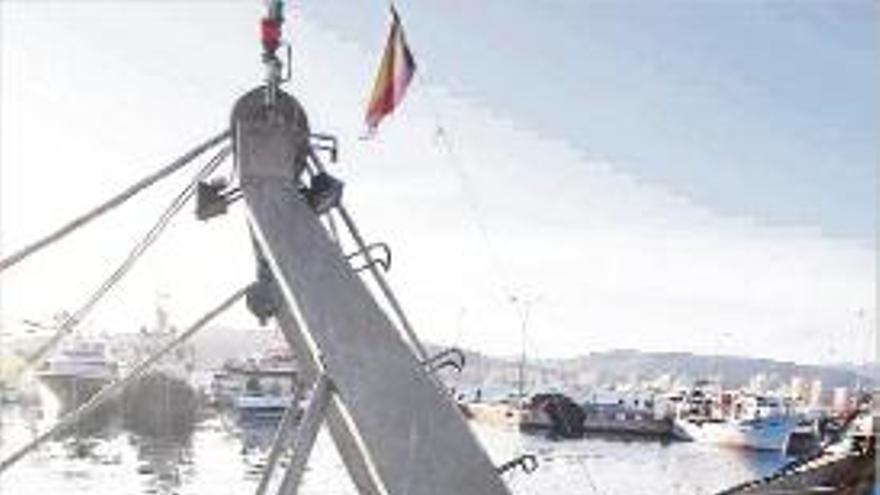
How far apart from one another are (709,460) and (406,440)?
90.7 metres

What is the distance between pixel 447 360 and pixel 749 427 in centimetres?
9627

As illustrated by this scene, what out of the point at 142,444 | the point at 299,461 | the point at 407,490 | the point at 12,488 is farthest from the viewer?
the point at 142,444

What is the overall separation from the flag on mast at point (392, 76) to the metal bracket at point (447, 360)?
3263 mm

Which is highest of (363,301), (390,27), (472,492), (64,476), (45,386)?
(45,386)

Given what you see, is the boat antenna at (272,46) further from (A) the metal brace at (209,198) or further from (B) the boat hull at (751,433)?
(B) the boat hull at (751,433)

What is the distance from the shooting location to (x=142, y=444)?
91.6 metres

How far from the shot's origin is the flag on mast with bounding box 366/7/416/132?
1303cm

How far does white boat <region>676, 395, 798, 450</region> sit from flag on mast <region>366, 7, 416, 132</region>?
90.7 meters

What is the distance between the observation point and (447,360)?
10.7 meters

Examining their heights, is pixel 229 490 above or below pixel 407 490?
above

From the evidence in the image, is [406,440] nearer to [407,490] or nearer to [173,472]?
[407,490]

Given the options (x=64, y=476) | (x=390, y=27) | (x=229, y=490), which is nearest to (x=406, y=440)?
(x=390, y=27)

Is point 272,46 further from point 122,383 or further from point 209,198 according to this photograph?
point 122,383

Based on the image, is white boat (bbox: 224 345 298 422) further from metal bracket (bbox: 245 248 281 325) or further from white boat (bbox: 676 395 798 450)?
metal bracket (bbox: 245 248 281 325)
